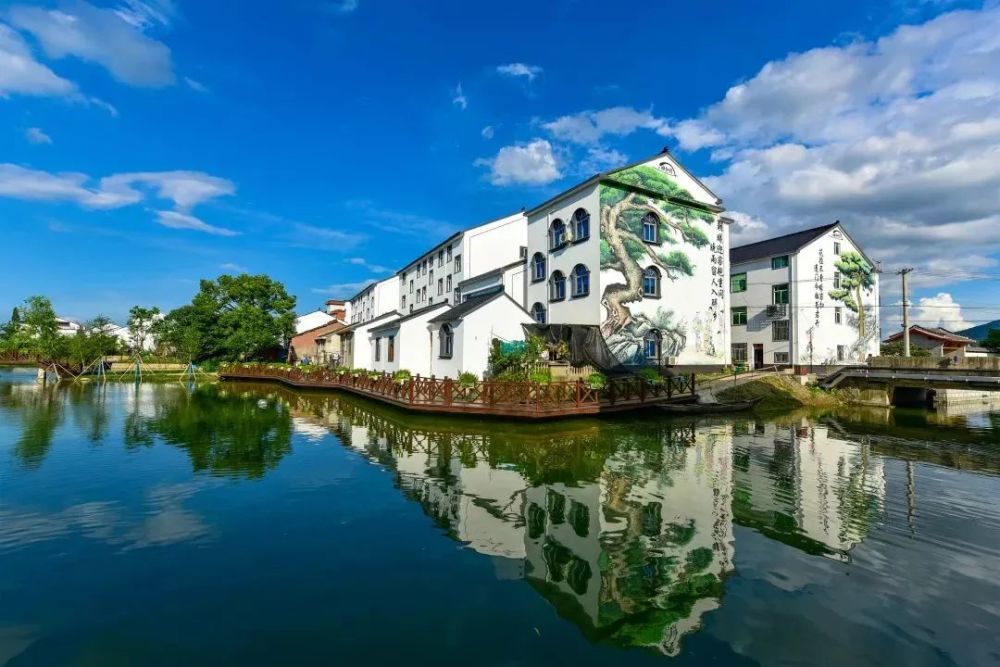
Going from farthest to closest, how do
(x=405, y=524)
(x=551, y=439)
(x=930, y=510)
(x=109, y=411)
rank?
(x=109, y=411), (x=551, y=439), (x=930, y=510), (x=405, y=524)

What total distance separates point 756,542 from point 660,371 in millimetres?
20062

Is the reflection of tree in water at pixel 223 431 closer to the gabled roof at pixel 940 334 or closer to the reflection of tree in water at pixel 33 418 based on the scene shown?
the reflection of tree in water at pixel 33 418

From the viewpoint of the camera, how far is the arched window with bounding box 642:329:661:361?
26734 millimetres

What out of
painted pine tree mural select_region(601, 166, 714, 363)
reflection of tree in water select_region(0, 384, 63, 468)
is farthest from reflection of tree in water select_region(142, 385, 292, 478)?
painted pine tree mural select_region(601, 166, 714, 363)

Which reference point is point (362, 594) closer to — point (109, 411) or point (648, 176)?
point (109, 411)

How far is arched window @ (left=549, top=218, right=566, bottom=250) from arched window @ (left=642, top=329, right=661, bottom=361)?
739 centimetres

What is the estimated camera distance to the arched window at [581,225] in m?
26.2

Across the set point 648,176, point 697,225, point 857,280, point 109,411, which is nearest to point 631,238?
point 648,176

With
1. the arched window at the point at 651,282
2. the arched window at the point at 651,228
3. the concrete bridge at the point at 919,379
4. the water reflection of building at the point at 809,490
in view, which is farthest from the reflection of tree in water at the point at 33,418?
the concrete bridge at the point at 919,379

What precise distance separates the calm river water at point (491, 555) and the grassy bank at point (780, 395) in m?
11.5

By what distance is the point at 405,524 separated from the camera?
7.97 meters

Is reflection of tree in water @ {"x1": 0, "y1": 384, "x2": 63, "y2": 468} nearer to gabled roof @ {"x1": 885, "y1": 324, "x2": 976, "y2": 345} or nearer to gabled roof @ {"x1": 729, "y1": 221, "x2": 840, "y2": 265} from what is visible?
gabled roof @ {"x1": 729, "y1": 221, "x2": 840, "y2": 265}

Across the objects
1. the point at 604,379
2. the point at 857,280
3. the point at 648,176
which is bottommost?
the point at 604,379

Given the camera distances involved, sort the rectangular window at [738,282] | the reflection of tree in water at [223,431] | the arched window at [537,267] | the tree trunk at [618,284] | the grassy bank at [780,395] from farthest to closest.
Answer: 1. the rectangular window at [738,282]
2. the arched window at [537,267]
3. the grassy bank at [780,395]
4. the tree trunk at [618,284]
5. the reflection of tree in water at [223,431]
